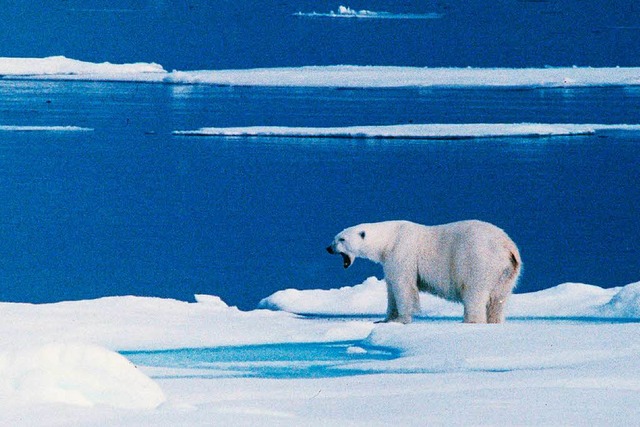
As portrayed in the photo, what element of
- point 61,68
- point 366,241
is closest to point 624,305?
point 366,241

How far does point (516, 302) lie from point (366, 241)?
168 centimetres

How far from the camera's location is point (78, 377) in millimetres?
3609

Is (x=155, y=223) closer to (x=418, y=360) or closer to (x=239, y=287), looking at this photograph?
(x=239, y=287)

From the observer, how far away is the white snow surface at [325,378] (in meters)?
3.48

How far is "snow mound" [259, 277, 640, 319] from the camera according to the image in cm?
722

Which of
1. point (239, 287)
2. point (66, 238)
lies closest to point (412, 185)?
point (66, 238)

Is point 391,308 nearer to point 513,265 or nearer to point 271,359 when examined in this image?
point 513,265

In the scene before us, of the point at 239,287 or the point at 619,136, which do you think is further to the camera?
the point at 619,136

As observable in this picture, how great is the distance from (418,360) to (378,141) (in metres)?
16.4

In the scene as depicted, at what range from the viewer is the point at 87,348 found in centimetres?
366

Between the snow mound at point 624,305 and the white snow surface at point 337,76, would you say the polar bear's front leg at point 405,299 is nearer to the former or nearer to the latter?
the snow mound at point 624,305

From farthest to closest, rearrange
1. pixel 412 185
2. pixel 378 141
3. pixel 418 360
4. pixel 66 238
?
pixel 378 141 → pixel 412 185 → pixel 66 238 → pixel 418 360

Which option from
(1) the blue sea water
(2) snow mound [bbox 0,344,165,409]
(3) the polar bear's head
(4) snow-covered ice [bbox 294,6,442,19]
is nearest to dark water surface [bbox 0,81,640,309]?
(1) the blue sea water

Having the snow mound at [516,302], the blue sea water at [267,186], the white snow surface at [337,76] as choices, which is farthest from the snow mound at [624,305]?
the white snow surface at [337,76]
